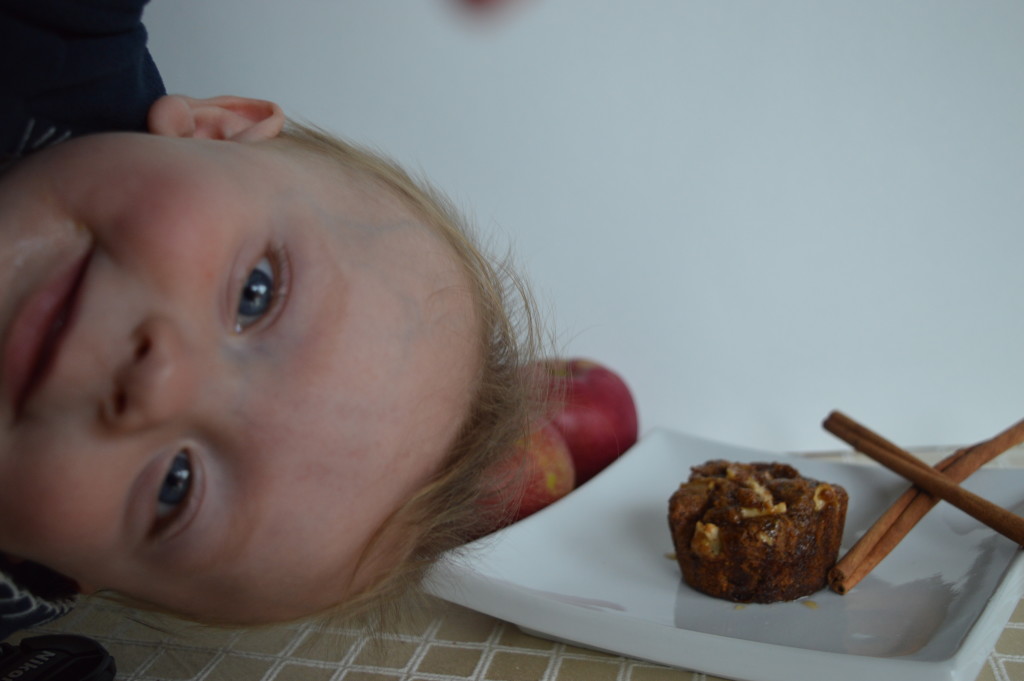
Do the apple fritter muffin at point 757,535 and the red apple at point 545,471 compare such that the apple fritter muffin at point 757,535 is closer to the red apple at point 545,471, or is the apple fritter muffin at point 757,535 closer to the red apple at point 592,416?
the red apple at point 545,471

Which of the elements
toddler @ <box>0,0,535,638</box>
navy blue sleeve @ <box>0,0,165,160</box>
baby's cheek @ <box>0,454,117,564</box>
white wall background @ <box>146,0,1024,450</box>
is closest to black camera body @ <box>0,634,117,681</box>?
toddler @ <box>0,0,535,638</box>

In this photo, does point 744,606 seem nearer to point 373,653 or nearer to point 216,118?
point 373,653

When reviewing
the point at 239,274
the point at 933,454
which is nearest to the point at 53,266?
Answer: the point at 239,274

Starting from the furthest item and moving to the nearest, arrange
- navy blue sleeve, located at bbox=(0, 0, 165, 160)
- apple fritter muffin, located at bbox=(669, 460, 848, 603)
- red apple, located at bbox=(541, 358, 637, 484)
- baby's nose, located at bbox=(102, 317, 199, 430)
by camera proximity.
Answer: red apple, located at bbox=(541, 358, 637, 484) → apple fritter muffin, located at bbox=(669, 460, 848, 603) → navy blue sleeve, located at bbox=(0, 0, 165, 160) → baby's nose, located at bbox=(102, 317, 199, 430)

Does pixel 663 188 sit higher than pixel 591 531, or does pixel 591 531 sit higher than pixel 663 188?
pixel 663 188

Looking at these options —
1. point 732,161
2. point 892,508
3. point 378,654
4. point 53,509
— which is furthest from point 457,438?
point 732,161

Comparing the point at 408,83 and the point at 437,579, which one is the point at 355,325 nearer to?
the point at 437,579

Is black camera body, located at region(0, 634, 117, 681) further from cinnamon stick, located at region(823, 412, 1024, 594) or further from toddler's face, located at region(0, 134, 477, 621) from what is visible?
cinnamon stick, located at region(823, 412, 1024, 594)
